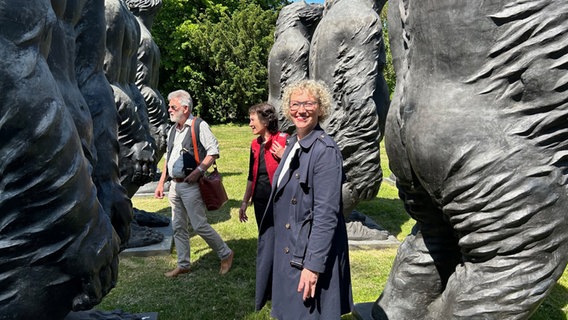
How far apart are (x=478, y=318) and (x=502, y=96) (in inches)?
37.3

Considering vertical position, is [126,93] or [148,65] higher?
[148,65]

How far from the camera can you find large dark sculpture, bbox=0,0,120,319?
1322 mm

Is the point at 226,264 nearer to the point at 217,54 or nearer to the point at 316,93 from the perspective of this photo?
the point at 316,93

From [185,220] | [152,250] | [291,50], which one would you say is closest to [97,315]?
[185,220]

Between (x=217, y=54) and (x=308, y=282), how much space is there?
1050 inches

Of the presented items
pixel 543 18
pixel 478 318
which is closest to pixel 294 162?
pixel 478 318

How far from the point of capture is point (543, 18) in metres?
1.90

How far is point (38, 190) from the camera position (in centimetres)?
138

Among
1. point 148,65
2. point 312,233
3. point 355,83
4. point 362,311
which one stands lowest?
point 362,311

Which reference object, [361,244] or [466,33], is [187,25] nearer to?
[361,244]

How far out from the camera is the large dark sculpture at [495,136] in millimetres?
1937

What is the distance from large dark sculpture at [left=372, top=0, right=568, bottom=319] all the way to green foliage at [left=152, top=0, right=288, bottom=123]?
83.9ft

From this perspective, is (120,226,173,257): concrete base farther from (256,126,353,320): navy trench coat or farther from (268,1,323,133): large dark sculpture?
(256,126,353,320): navy trench coat

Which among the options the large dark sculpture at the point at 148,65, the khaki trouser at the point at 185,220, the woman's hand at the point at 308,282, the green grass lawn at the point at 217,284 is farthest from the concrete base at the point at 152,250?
the woman's hand at the point at 308,282
